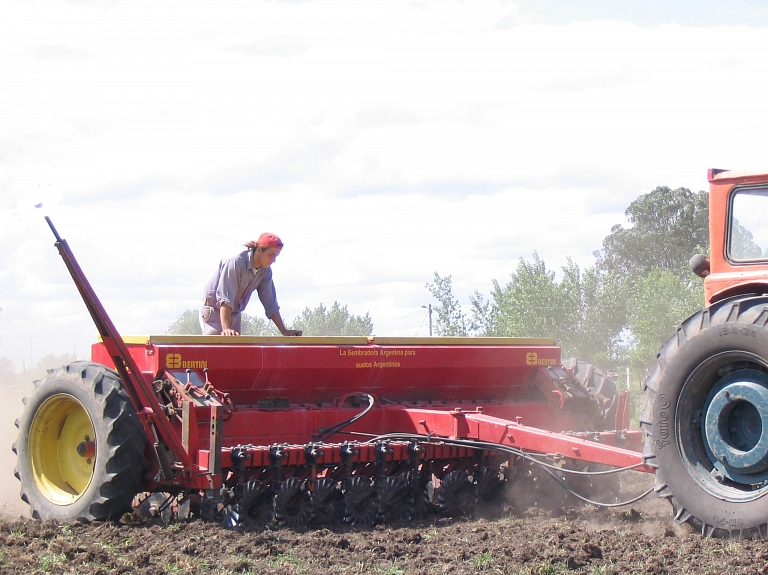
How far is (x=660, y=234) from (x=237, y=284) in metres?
47.9

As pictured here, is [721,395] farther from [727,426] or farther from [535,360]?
[535,360]

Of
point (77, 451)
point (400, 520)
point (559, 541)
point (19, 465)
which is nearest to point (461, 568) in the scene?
point (559, 541)

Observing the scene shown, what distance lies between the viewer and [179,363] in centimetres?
739

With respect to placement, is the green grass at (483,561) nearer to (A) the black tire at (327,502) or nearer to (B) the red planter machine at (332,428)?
(B) the red planter machine at (332,428)

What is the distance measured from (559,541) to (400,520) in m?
1.85

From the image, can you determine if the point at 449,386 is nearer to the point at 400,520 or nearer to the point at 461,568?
the point at 400,520

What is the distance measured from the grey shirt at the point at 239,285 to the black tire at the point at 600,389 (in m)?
3.34

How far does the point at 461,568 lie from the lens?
5.44 metres

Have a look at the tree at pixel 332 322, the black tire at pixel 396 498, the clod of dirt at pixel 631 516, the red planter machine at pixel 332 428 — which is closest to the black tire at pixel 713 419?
the red planter machine at pixel 332 428

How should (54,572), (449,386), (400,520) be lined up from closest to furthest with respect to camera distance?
(54,572) < (400,520) < (449,386)

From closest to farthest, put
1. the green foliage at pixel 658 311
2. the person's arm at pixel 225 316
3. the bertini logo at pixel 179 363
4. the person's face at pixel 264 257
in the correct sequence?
the bertini logo at pixel 179 363 → the person's arm at pixel 225 316 → the person's face at pixel 264 257 → the green foliage at pixel 658 311

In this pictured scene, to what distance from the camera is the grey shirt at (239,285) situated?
8805 mm

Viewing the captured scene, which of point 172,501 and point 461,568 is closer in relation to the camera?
point 461,568

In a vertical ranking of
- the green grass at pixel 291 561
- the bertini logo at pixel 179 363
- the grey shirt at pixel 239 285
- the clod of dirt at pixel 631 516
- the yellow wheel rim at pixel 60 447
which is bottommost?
the clod of dirt at pixel 631 516
